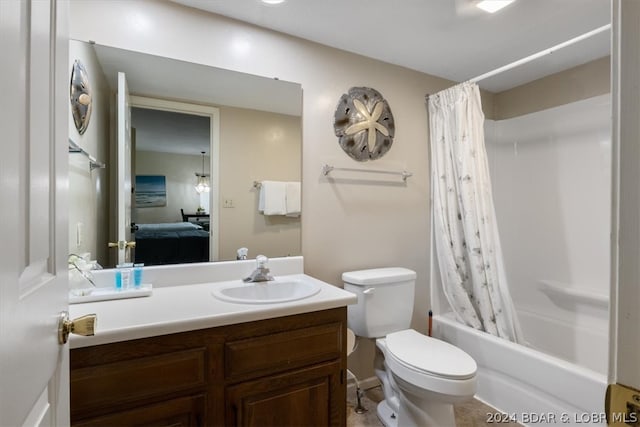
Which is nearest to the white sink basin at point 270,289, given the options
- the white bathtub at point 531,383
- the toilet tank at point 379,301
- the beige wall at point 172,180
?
the toilet tank at point 379,301

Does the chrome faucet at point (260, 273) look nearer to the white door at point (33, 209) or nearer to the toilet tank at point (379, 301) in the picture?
the toilet tank at point (379, 301)

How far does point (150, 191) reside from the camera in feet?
5.20

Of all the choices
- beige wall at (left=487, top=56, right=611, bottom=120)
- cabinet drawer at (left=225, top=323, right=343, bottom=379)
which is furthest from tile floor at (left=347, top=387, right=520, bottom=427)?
beige wall at (left=487, top=56, right=611, bottom=120)

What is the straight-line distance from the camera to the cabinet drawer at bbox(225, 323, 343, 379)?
3.93 feet

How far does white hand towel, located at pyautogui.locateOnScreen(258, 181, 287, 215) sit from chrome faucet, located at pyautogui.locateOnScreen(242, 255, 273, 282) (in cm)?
30

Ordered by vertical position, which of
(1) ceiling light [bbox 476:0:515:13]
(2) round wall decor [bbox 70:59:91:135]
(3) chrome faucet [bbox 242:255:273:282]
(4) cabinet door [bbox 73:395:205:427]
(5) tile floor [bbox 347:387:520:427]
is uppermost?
(1) ceiling light [bbox 476:0:515:13]

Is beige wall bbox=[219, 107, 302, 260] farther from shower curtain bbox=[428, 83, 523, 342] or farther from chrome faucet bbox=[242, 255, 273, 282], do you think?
shower curtain bbox=[428, 83, 523, 342]

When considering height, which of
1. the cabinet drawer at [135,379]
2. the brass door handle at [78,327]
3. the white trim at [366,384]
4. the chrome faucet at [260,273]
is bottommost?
the white trim at [366,384]

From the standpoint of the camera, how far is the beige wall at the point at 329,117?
156 cm

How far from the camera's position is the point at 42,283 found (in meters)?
0.57

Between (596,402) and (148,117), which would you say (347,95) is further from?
(596,402)

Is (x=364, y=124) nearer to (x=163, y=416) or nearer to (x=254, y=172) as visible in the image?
(x=254, y=172)

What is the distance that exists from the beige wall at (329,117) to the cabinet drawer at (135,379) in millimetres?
973

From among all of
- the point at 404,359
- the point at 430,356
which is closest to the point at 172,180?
the point at 404,359
